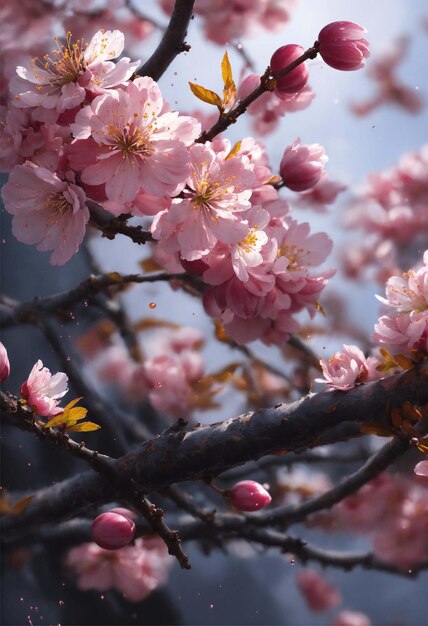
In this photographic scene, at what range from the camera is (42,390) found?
541 millimetres

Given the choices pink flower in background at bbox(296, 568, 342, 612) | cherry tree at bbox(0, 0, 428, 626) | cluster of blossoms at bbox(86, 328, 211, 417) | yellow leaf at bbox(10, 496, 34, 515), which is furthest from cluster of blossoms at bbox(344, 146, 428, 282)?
yellow leaf at bbox(10, 496, 34, 515)

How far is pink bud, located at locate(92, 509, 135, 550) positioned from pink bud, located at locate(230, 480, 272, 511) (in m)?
0.09

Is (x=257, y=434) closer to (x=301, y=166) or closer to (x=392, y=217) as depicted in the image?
(x=301, y=166)

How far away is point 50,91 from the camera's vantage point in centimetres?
52

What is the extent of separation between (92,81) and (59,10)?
0.41 meters

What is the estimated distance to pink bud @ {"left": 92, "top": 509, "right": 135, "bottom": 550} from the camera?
54cm

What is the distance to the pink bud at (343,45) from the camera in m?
0.52

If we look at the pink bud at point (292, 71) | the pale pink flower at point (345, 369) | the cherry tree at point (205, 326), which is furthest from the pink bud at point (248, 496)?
Result: the pink bud at point (292, 71)

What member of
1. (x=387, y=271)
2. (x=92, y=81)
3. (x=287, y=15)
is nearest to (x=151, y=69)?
(x=92, y=81)

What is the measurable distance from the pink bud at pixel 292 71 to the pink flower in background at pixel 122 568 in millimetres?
505

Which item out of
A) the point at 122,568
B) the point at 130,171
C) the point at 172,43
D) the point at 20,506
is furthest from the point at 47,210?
the point at 122,568

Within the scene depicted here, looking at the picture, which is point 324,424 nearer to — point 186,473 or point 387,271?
point 186,473

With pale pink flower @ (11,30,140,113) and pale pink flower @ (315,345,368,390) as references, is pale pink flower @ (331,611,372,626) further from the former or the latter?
pale pink flower @ (11,30,140,113)

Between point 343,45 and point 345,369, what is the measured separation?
0.24 metres
